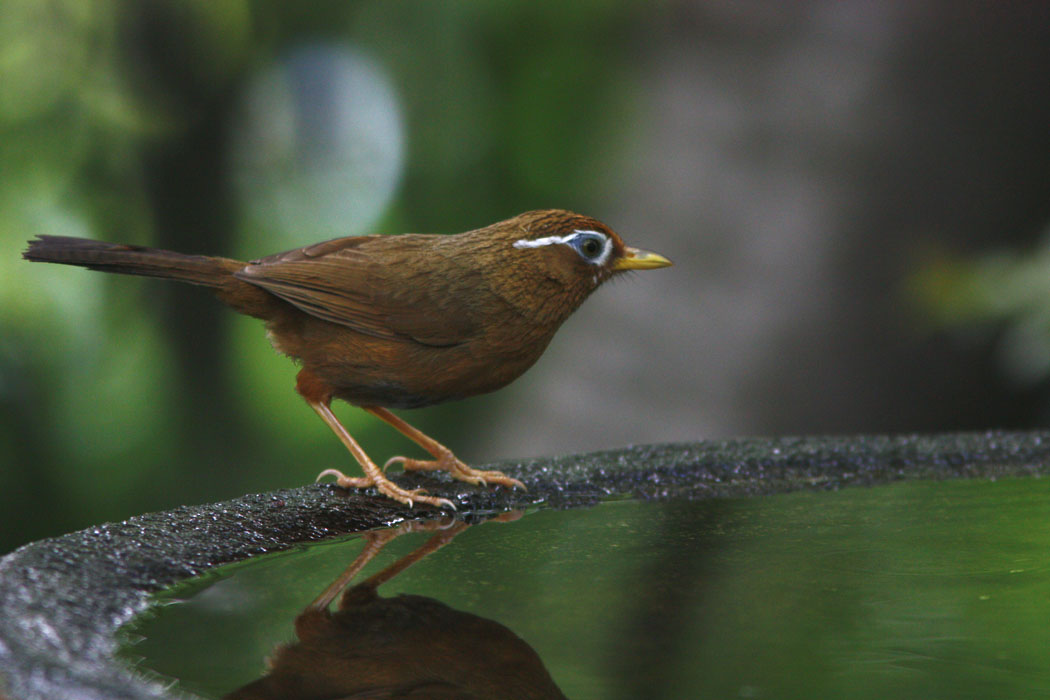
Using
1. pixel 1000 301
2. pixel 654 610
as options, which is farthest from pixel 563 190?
pixel 654 610

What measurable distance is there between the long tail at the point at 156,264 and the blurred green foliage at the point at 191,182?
1.91 m

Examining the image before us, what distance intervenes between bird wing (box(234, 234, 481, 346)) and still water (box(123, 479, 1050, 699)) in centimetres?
78

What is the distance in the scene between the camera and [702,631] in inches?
85.6

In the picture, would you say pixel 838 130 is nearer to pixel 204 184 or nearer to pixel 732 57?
pixel 732 57

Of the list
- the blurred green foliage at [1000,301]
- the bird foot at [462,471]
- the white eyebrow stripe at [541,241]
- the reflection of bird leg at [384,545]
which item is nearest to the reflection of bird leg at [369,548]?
the reflection of bird leg at [384,545]

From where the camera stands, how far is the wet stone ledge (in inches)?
70.7

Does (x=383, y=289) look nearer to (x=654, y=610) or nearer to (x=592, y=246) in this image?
(x=592, y=246)

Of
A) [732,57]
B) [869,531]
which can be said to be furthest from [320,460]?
[869,531]

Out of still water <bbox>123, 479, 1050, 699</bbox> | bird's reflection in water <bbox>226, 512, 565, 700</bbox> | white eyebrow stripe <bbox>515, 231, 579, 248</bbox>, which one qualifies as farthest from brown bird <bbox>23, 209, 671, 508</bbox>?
bird's reflection in water <bbox>226, 512, 565, 700</bbox>

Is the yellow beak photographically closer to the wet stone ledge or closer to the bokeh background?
the wet stone ledge

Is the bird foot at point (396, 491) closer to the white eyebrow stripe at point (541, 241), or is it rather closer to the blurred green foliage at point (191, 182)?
the white eyebrow stripe at point (541, 241)

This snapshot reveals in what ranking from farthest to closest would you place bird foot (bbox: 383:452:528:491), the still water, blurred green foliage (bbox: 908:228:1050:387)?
blurred green foliage (bbox: 908:228:1050:387), bird foot (bbox: 383:452:528:491), the still water

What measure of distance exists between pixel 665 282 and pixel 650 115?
110 centimetres

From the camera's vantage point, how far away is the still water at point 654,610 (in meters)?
1.92
